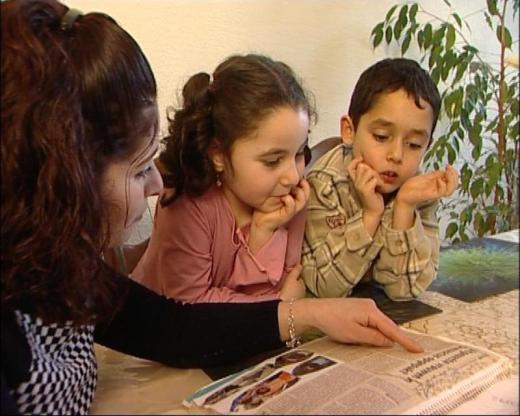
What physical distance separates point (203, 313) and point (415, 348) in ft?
0.91

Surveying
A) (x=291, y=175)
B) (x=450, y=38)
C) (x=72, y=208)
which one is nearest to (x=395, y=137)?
(x=291, y=175)

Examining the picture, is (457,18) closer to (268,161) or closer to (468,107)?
(468,107)

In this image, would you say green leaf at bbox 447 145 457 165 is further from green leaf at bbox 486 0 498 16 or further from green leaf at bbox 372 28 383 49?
green leaf at bbox 486 0 498 16

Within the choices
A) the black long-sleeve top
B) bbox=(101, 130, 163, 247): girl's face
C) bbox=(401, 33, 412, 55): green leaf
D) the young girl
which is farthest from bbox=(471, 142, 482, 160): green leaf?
bbox=(101, 130, 163, 247): girl's face

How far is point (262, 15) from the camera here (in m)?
1.55

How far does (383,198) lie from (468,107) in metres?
0.51

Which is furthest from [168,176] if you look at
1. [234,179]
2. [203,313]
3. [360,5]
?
[360,5]

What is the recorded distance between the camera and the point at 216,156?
1.02 meters

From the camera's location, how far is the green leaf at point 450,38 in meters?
1.48

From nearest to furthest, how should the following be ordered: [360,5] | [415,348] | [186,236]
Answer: [415,348] < [186,236] < [360,5]

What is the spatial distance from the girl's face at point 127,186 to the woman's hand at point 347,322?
9.3 inches

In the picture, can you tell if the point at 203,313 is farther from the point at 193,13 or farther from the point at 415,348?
the point at 193,13

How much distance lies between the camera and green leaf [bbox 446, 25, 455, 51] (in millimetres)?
1478

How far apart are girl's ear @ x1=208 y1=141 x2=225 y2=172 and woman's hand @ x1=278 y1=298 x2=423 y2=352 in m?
0.30
